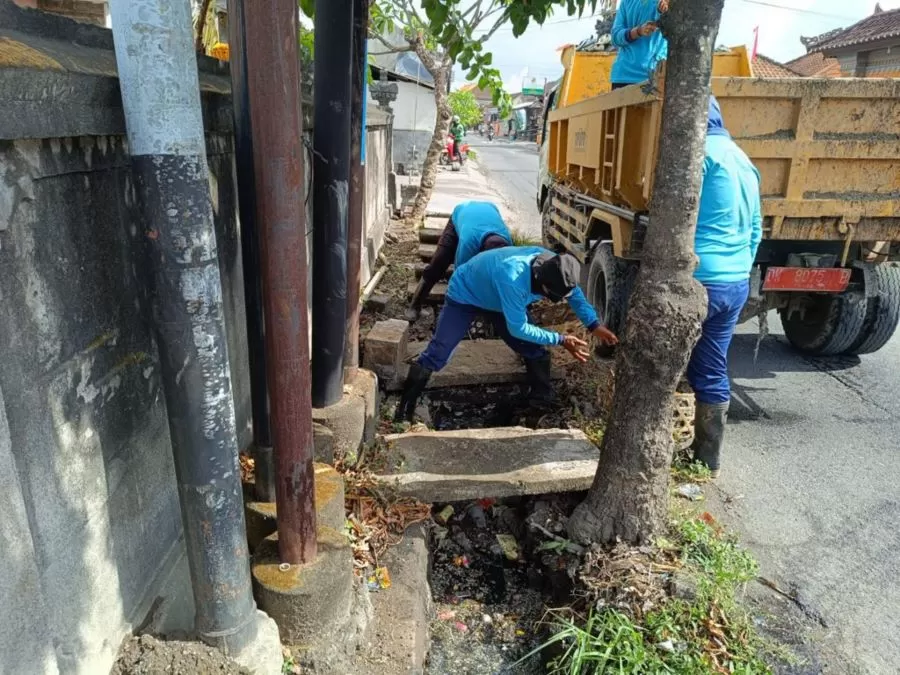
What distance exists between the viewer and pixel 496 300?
4.23 metres

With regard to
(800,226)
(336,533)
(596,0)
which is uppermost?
(596,0)

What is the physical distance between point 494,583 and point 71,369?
2.26 m

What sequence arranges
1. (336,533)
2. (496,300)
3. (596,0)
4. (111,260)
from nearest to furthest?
(111,260)
(336,533)
(596,0)
(496,300)

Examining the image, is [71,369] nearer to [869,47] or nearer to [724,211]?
[724,211]

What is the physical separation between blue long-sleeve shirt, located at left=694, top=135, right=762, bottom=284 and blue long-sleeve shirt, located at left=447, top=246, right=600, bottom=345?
0.76 m

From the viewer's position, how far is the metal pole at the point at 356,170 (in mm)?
2852

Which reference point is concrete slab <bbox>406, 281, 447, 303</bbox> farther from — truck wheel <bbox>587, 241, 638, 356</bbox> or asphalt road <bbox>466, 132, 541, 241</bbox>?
asphalt road <bbox>466, 132, 541, 241</bbox>

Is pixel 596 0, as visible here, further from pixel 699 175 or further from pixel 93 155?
pixel 93 155

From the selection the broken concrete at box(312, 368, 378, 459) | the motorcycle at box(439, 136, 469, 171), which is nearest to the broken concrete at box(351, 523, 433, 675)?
the broken concrete at box(312, 368, 378, 459)

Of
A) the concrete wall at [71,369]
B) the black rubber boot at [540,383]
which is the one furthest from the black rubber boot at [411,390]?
the concrete wall at [71,369]

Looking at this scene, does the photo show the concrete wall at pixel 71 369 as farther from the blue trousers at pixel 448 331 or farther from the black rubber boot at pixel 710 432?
the black rubber boot at pixel 710 432

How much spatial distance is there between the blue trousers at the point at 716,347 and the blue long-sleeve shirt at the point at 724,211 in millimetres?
106

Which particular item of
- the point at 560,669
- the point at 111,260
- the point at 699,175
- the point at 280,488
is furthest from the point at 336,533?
the point at 699,175

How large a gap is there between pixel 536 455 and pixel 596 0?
7.13 ft
